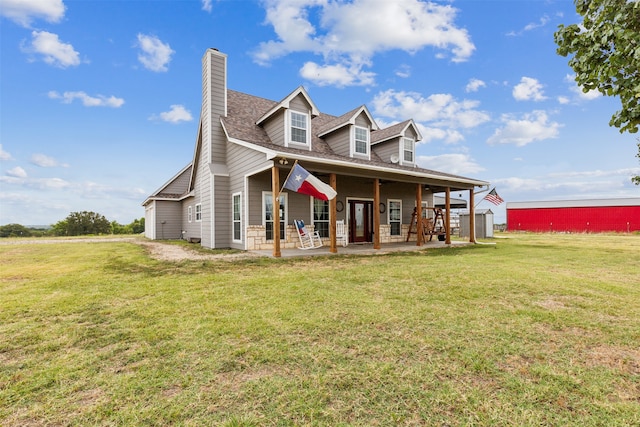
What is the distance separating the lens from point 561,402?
5.63 feet

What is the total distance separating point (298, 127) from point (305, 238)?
4298mm

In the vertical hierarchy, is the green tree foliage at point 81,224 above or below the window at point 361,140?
below

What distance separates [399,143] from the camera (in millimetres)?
13820

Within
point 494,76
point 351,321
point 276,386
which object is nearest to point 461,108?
point 494,76

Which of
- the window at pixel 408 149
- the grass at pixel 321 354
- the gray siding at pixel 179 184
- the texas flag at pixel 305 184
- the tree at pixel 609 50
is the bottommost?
the grass at pixel 321 354

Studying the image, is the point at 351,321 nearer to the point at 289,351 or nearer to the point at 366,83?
the point at 289,351

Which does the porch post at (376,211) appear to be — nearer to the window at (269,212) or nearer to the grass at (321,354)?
the window at (269,212)

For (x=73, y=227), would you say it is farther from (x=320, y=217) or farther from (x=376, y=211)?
(x=376, y=211)

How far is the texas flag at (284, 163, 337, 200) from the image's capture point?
25.4ft

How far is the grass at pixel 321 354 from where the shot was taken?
1654 mm

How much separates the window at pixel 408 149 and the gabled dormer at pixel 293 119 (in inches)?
192

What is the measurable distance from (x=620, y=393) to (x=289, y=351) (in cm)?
221

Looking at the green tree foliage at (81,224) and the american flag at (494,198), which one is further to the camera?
the green tree foliage at (81,224)

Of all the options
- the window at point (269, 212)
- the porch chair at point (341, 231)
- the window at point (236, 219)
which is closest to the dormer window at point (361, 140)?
the porch chair at point (341, 231)
